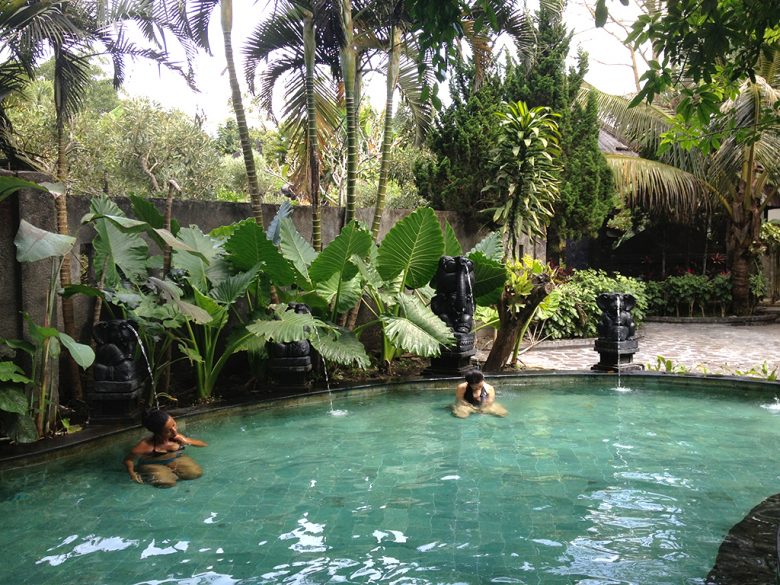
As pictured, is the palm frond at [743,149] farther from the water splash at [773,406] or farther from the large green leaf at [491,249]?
the water splash at [773,406]

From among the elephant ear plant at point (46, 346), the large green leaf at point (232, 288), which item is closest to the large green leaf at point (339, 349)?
the large green leaf at point (232, 288)

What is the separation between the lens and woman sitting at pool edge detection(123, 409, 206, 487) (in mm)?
5164

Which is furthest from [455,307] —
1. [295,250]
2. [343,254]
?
[295,250]

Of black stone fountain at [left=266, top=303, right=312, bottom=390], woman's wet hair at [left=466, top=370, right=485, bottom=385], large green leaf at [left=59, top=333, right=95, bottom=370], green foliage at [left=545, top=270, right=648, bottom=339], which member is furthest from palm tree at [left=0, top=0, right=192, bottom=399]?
green foliage at [left=545, top=270, right=648, bottom=339]

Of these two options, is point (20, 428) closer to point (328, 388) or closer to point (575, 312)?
point (328, 388)

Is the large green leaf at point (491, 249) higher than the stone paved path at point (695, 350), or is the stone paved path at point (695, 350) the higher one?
the large green leaf at point (491, 249)

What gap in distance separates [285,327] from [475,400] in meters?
2.12

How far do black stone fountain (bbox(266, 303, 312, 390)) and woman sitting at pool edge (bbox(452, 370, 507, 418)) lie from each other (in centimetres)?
171

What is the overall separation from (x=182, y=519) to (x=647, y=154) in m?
17.9

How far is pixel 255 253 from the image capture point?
23.7 ft

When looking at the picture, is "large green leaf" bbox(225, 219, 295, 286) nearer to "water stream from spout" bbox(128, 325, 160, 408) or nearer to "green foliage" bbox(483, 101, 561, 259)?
"water stream from spout" bbox(128, 325, 160, 408)

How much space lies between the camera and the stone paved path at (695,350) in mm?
10742

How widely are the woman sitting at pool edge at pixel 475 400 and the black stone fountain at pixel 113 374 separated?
3211 mm

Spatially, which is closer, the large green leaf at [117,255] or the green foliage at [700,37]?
the green foliage at [700,37]
